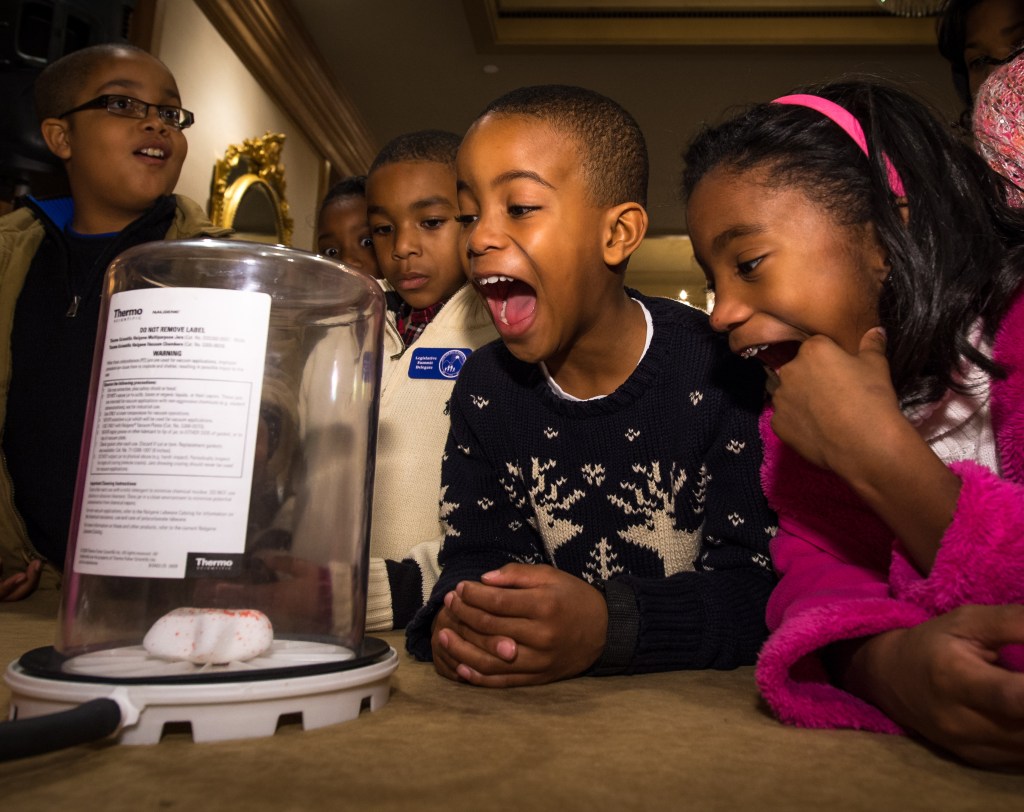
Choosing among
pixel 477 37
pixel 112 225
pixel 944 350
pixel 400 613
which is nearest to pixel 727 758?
pixel 944 350

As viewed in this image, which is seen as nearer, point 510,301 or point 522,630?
point 522,630

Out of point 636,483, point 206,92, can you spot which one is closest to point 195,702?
point 636,483

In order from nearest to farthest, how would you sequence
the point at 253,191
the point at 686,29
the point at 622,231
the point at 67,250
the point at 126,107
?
the point at 622,231 → the point at 67,250 → the point at 126,107 → the point at 253,191 → the point at 686,29

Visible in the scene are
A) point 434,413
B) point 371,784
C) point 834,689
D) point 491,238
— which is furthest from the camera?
point 434,413

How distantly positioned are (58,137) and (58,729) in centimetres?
167

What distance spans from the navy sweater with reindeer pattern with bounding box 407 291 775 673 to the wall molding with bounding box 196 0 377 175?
9.01 feet

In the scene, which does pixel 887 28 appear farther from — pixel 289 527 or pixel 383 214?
pixel 289 527

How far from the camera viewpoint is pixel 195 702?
0.45 meters

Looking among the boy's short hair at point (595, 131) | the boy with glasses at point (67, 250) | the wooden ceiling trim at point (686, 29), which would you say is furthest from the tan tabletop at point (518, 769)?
the wooden ceiling trim at point (686, 29)

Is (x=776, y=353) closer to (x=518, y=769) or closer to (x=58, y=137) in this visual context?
(x=518, y=769)

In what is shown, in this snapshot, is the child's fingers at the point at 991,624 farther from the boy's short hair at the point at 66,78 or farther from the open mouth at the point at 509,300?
the boy's short hair at the point at 66,78

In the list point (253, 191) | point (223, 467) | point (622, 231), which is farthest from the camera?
point (253, 191)

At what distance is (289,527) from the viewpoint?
611 mm

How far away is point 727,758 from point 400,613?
0.61 m
